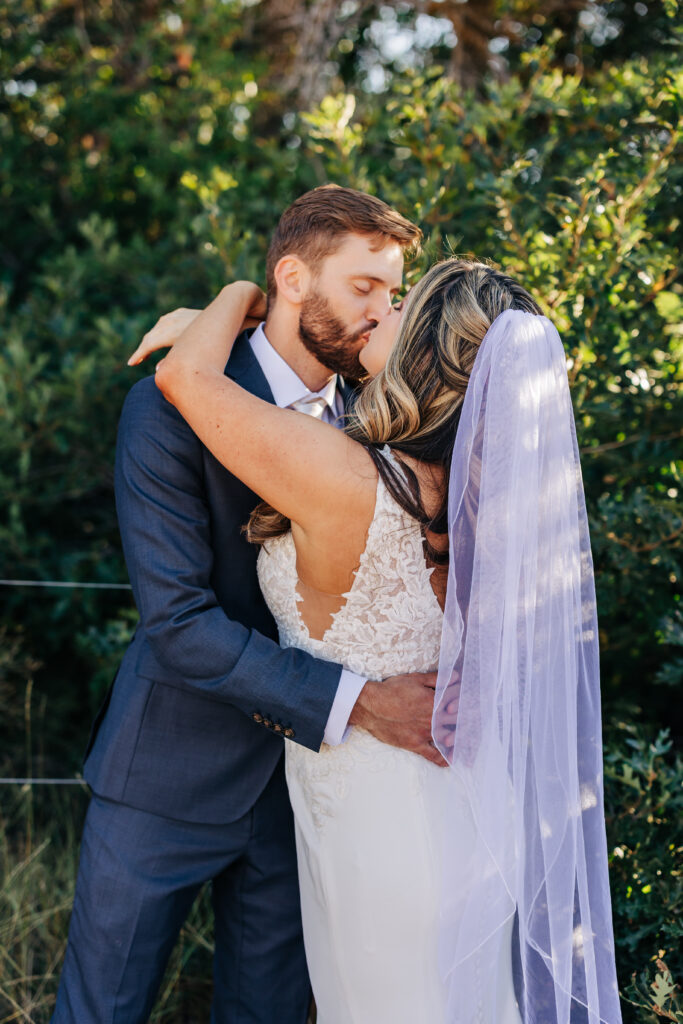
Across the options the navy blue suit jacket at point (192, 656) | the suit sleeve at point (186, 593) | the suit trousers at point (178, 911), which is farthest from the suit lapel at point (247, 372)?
the suit trousers at point (178, 911)

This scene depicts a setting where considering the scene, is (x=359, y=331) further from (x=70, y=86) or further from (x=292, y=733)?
(x=70, y=86)

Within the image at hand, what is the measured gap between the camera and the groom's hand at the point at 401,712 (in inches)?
70.2

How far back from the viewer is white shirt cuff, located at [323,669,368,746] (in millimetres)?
1807

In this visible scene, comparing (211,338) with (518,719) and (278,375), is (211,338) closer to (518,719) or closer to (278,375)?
(278,375)

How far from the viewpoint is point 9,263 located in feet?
17.0

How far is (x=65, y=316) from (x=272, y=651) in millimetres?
2876

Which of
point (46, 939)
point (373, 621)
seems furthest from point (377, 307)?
point (46, 939)

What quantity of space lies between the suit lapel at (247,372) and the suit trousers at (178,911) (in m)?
0.97

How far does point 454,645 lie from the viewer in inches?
66.5

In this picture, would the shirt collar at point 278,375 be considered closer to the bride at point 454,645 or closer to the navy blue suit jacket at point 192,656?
the navy blue suit jacket at point 192,656

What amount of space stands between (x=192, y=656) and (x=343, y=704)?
354mm

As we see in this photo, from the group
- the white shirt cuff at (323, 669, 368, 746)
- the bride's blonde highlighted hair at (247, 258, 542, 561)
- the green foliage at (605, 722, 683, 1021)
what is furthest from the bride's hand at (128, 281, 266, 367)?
the green foliage at (605, 722, 683, 1021)

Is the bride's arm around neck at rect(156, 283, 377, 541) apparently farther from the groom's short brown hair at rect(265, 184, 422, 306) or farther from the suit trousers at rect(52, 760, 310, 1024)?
the suit trousers at rect(52, 760, 310, 1024)

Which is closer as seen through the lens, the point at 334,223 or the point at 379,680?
the point at 379,680
